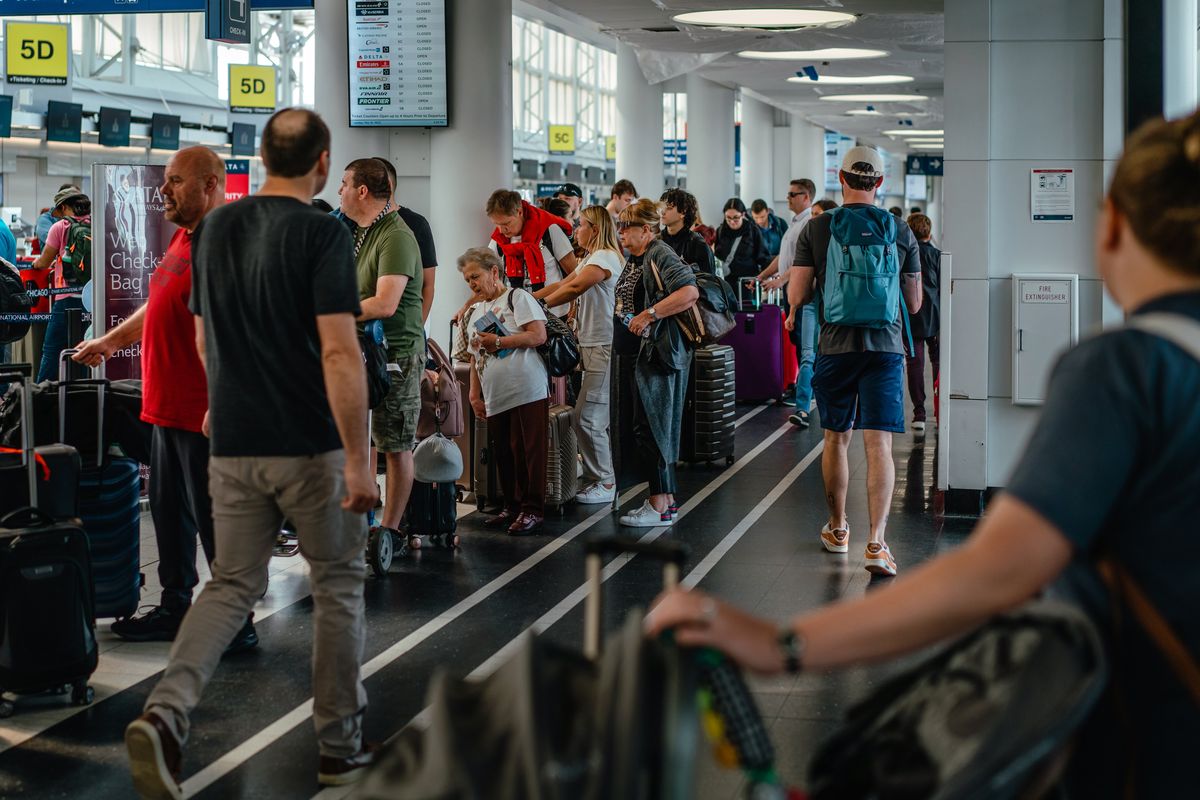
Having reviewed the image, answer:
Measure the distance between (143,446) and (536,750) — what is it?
422 centimetres

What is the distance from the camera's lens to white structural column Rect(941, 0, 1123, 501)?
778 cm

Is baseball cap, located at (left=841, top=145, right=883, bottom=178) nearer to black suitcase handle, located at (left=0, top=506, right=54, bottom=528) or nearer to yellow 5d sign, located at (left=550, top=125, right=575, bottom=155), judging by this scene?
black suitcase handle, located at (left=0, top=506, right=54, bottom=528)

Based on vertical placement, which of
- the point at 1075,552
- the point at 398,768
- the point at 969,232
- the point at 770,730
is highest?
the point at 969,232

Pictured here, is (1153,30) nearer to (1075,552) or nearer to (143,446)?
(143,446)

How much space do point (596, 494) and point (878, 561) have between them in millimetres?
2521

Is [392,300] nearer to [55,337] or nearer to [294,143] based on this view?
[294,143]

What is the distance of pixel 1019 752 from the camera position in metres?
1.64

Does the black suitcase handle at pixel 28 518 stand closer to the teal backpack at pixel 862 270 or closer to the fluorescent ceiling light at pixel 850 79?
the teal backpack at pixel 862 270

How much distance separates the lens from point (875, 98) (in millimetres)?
22906

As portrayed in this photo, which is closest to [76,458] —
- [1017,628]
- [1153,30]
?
[1017,628]

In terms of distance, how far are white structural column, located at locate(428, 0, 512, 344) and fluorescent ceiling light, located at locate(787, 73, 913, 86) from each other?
10.1m

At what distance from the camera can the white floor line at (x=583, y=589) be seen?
4425mm

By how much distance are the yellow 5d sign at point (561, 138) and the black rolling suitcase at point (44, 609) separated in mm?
36655


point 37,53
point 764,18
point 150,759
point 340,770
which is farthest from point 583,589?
point 37,53
